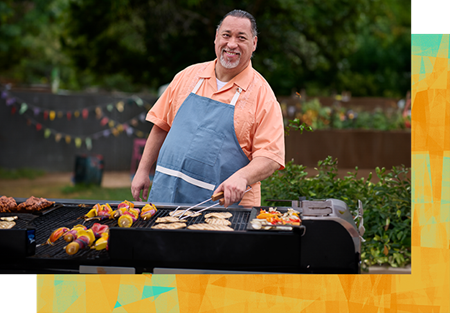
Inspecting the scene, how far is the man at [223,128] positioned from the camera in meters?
2.38

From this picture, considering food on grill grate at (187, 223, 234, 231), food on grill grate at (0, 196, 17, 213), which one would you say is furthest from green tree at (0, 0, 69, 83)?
food on grill grate at (187, 223, 234, 231)

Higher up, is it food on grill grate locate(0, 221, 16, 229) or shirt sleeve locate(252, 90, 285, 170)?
shirt sleeve locate(252, 90, 285, 170)

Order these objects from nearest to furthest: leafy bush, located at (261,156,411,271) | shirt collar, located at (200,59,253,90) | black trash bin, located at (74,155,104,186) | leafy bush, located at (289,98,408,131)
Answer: shirt collar, located at (200,59,253,90) → leafy bush, located at (261,156,411,271) → leafy bush, located at (289,98,408,131) → black trash bin, located at (74,155,104,186)

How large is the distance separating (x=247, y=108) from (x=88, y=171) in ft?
23.2

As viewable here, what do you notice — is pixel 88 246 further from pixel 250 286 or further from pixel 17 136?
pixel 17 136

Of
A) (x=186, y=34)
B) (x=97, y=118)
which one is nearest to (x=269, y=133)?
(x=97, y=118)

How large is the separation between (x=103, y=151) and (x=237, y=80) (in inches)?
346

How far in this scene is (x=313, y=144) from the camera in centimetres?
600

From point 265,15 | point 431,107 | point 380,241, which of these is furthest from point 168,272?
point 265,15

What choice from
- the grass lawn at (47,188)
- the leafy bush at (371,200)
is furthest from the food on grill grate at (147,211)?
the grass lawn at (47,188)

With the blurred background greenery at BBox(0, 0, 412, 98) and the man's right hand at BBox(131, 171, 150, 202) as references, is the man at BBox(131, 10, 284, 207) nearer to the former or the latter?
the man's right hand at BBox(131, 171, 150, 202)

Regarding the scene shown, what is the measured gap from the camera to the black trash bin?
889 centimetres

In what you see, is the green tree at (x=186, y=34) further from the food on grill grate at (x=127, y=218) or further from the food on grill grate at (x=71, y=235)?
the food on grill grate at (x=71, y=235)

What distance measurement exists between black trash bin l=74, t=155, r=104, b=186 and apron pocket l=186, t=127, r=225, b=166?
268 inches
